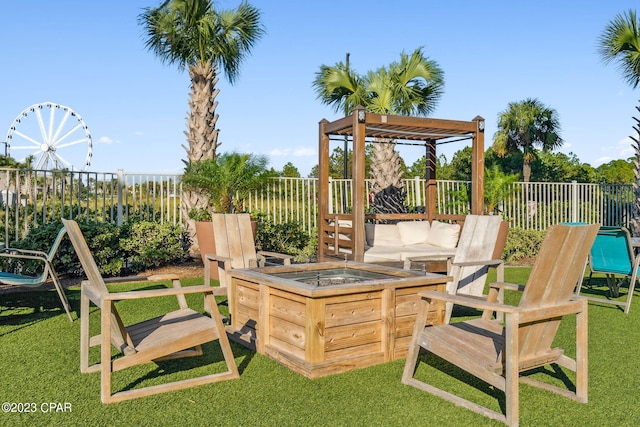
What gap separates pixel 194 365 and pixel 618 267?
16.4 ft

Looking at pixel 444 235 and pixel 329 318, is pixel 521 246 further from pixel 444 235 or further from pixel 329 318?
pixel 329 318

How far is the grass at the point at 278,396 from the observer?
A: 2.75 metres

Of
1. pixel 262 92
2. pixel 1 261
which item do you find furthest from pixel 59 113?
pixel 1 261

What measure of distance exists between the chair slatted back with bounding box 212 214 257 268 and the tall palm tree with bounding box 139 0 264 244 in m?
4.47

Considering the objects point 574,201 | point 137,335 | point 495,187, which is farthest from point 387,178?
point 137,335

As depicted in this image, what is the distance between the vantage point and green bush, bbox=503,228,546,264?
10820 mm

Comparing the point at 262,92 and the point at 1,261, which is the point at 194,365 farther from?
the point at 262,92

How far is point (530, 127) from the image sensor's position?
848 inches

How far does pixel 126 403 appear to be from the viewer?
2971mm

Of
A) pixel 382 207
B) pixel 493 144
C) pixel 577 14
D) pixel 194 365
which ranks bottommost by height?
pixel 194 365

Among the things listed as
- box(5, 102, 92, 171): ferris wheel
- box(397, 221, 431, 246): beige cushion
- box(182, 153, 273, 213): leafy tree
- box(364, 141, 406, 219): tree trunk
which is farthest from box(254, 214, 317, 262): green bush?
box(5, 102, 92, 171): ferris wheel

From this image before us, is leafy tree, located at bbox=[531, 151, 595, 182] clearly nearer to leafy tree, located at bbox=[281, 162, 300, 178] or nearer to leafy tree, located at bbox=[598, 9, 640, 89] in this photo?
leafy tree, located at bbox=[281, 162, 300, 178]

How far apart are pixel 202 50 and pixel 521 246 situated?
295 inches

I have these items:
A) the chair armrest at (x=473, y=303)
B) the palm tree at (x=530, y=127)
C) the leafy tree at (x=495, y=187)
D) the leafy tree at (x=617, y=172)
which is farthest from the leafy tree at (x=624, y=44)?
the leafy tree at (x=617, y=172)
